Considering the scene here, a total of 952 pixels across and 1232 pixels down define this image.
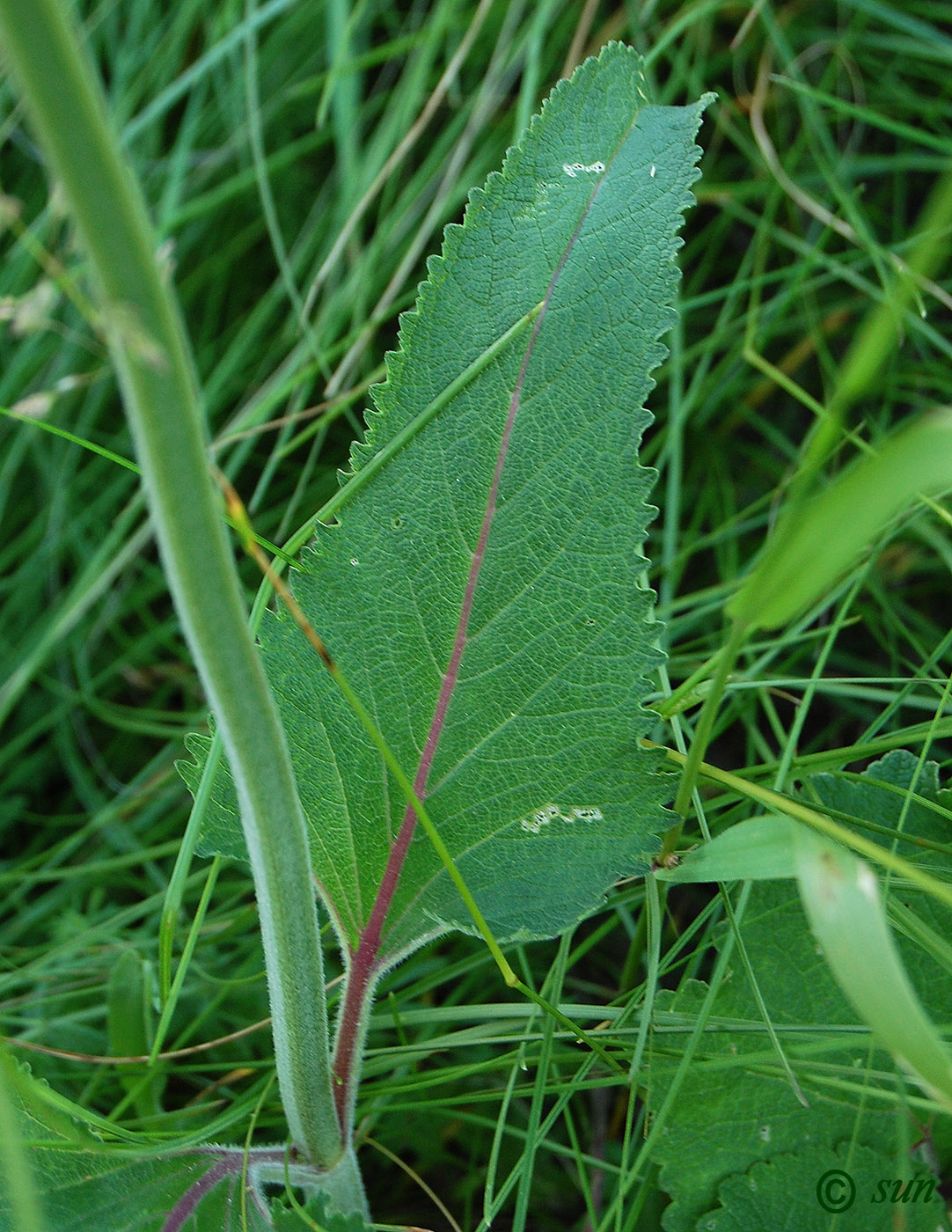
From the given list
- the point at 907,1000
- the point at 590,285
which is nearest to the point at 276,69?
the point at 590,285

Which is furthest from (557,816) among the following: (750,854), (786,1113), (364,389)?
(364,389)

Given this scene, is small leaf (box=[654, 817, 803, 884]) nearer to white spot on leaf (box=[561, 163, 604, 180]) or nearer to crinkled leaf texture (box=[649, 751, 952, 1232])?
crinkled leaf texture (box=[649, 751, 952, 1232])

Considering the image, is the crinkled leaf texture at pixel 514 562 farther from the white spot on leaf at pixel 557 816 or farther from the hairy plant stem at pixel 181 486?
the hairy plant stem at pixel 181 486

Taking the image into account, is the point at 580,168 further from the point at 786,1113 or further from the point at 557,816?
the point at 786,1113

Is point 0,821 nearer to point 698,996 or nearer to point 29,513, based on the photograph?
point 29,513

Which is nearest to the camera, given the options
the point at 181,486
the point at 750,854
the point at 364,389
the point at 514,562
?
the point at 181,486

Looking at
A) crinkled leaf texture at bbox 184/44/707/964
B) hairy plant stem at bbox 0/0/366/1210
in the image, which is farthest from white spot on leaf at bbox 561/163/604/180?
hairy plant stem at bbox 0/0/366/1210

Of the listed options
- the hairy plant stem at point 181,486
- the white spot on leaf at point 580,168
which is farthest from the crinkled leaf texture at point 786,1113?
the white spot on leaf at point 580,168
